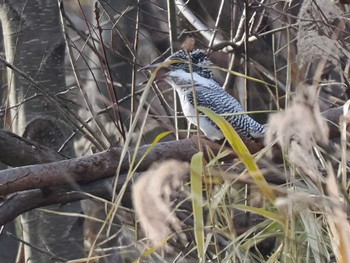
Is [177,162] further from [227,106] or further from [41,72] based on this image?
[41,72]

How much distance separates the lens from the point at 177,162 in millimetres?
1449

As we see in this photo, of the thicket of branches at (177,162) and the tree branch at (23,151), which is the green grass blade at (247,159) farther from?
the tree branch at (23,151)

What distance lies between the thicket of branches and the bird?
0.11 metres

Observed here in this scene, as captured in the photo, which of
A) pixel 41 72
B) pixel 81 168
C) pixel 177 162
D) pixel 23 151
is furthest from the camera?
pixel 41 72

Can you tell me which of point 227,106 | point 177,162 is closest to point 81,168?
point 177,162

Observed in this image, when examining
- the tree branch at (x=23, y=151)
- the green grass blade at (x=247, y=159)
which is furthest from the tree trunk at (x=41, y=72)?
the green grass blade at (x=247, y=159)

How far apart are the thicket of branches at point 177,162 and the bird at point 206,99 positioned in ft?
0.35

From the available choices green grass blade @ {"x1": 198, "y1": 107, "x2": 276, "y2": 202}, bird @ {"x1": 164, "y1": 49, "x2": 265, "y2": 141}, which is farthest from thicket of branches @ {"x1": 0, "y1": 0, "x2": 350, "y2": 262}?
bird @ {"x1": 164, "y1": 49, "x2": 265, "y2": 141}

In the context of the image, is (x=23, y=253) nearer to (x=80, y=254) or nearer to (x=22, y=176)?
(x=80, y=254)

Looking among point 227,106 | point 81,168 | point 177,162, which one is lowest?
point 227,106

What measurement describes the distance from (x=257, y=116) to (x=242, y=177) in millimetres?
2858

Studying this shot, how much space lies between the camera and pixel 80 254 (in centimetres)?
329

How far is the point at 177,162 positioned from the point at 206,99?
1.82 meters

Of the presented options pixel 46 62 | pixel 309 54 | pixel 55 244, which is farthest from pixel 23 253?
pixel 309 54
